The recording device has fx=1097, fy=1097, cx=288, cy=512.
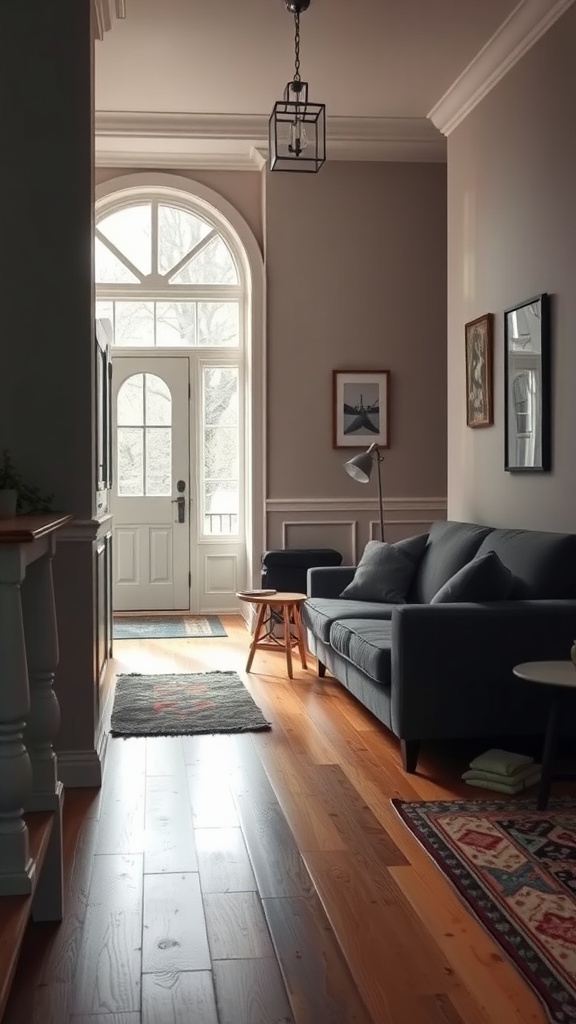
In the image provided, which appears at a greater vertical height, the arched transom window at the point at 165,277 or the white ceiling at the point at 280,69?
the white ceiling at the point at 280,69

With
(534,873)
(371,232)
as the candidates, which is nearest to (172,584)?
(371,232)

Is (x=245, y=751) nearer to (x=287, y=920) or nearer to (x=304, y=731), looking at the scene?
(x=304, y=731)

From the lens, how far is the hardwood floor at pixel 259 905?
236 cm

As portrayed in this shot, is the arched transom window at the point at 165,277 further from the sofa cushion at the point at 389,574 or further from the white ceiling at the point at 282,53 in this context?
the sofa cushion at the point at 389,574

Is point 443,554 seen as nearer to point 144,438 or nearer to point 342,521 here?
point 342,521

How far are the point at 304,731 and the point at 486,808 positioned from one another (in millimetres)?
1371

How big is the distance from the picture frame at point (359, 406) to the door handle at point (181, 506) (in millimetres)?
1352

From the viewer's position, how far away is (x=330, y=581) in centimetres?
653

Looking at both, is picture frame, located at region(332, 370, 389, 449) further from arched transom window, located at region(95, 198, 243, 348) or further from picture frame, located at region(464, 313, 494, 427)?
picture frame, located at region(464, 313, 494, 427)

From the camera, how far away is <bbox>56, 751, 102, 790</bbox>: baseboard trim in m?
4.11

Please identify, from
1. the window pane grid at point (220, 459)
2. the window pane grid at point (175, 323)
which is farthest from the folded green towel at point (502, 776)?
the window pane grid at point (175, 323)

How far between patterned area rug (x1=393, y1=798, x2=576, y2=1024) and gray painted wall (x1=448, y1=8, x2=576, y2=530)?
1.65 meters

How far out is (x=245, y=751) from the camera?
15.1 feet

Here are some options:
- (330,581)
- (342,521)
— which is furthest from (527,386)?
(342,521)
